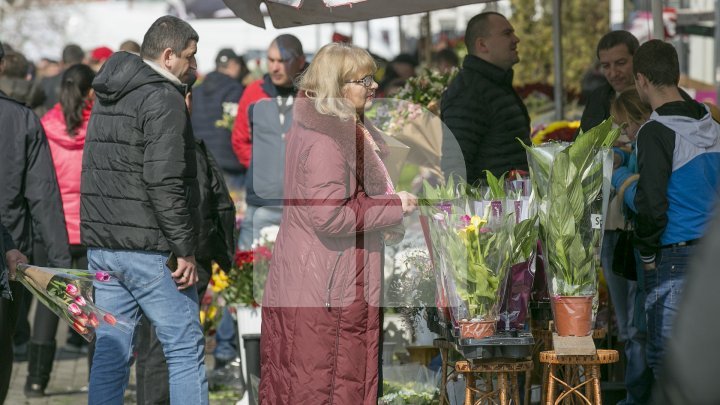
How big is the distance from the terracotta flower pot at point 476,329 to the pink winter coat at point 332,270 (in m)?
0.44

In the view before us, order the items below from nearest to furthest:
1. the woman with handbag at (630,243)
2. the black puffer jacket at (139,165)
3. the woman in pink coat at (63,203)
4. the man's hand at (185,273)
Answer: the black puffer jacket at (139,165) → the man's hand at (185,273) → the woman with handbag at (630,243) → the woman in pink coat at (63,203)

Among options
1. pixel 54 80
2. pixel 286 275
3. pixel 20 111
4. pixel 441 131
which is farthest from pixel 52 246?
pixel 54 80

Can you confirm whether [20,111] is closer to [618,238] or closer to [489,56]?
[489,56]

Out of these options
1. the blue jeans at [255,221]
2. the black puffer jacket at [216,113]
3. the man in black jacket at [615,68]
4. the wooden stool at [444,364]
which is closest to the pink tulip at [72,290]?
the wooden stool at [444,364]

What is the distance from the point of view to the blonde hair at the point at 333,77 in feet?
15.5

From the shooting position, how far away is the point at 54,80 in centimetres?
1112

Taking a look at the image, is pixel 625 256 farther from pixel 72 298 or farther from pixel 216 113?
pixel 216 113

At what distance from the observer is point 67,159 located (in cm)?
756

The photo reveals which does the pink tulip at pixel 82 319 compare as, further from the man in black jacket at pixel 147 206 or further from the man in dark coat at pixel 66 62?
the man in dark coat at pixel 66 62

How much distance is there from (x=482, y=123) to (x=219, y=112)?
504 centimetres

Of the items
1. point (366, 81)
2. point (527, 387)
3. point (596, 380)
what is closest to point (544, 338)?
point (527, 387)

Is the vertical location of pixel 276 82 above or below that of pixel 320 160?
above

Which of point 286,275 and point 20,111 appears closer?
point 286,275

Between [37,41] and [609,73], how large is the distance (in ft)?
88.2
